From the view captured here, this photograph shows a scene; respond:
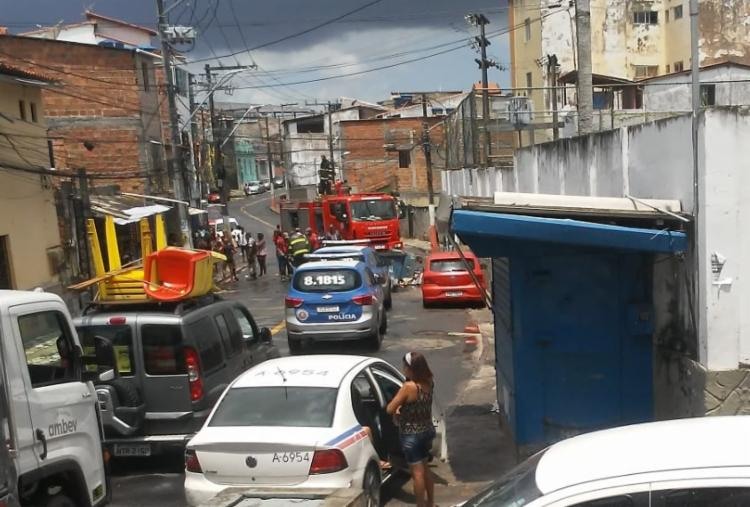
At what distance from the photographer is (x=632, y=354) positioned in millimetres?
7199

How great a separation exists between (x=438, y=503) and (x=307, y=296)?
814 cm

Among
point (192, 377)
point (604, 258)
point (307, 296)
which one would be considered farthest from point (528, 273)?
point (307, 296)

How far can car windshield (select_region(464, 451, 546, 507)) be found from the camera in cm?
288

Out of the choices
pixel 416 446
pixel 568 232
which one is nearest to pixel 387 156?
pixel 568 232

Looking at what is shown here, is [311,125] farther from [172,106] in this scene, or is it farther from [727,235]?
[727,235]

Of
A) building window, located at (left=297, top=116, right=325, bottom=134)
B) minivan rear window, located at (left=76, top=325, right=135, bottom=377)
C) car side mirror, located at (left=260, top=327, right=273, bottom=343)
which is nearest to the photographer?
minivan rear window, located at (left=76, top=325, right=135, bottom=377)

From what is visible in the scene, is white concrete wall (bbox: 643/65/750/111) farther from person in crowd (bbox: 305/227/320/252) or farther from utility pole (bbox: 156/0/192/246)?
utility pole (bbox: 156/0/192/246)

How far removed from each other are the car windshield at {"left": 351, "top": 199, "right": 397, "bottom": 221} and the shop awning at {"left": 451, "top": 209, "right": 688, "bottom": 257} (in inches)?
1019

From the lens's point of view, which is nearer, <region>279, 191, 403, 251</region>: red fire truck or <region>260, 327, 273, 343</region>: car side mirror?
<region>260, 327, 273, 343</region>: car side mirror

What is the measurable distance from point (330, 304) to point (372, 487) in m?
8.50

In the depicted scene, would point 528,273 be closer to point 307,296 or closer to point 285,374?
point 285,374

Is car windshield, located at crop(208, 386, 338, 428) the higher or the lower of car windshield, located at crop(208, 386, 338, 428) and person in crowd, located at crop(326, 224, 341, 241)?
the higher

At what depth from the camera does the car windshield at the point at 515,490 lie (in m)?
2.88

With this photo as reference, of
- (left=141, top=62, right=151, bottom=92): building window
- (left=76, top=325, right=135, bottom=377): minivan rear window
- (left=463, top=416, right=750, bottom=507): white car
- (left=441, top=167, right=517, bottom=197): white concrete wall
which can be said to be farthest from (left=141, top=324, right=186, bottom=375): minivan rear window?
(left=141, top=62, right=151, bottom=92): building window
